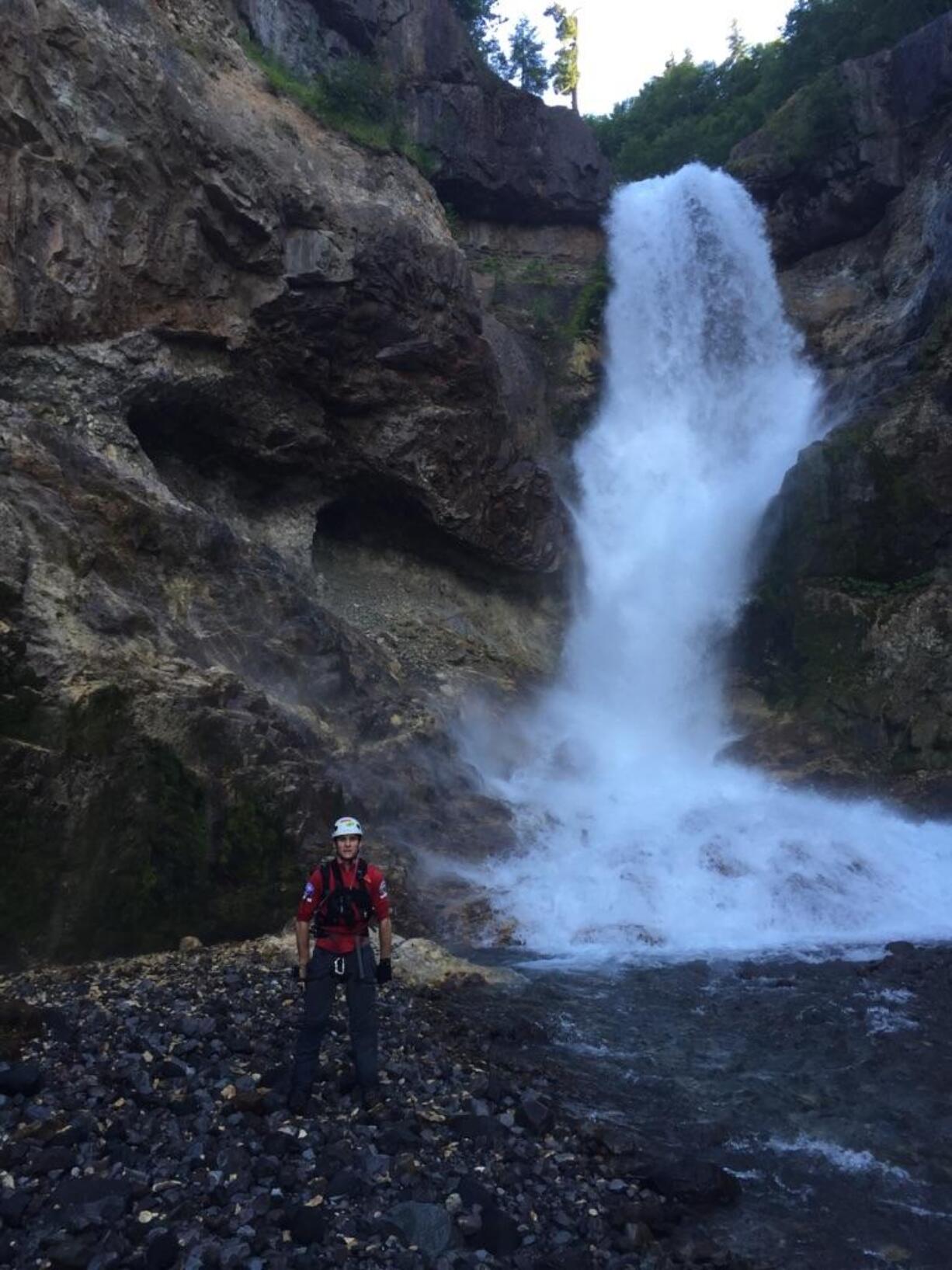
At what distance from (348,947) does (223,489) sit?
12.8m

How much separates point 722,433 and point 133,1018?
22363 mm

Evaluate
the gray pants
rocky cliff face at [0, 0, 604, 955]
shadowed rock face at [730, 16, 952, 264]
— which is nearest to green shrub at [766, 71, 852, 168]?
shadowed rock face at [730, 16, 952, 264]

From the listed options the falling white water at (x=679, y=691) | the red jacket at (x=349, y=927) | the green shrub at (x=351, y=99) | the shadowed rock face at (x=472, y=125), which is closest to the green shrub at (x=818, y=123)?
the falling white water at (x=679, y=691)

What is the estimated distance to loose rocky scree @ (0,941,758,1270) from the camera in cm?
455

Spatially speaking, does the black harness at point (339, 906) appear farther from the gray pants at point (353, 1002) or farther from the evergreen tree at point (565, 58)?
the evergreen tree at point (565, 58)

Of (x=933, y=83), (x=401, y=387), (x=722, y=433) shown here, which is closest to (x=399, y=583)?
(x=401, y=387)

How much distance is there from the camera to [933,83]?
26.2m

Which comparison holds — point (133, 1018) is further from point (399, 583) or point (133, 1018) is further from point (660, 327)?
point (660, 327)

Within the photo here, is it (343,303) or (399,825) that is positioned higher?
(343,303)

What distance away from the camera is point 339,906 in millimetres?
6266

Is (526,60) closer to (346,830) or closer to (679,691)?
(679,691)

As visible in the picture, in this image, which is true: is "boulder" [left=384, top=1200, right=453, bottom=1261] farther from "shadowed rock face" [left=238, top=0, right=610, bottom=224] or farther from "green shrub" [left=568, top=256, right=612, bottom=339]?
"shadowed rock face" [left=238, top=0, right=610, bottom=224]

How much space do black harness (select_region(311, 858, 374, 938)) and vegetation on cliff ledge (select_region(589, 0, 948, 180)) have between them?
28826mm

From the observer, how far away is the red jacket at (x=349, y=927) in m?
6.28
